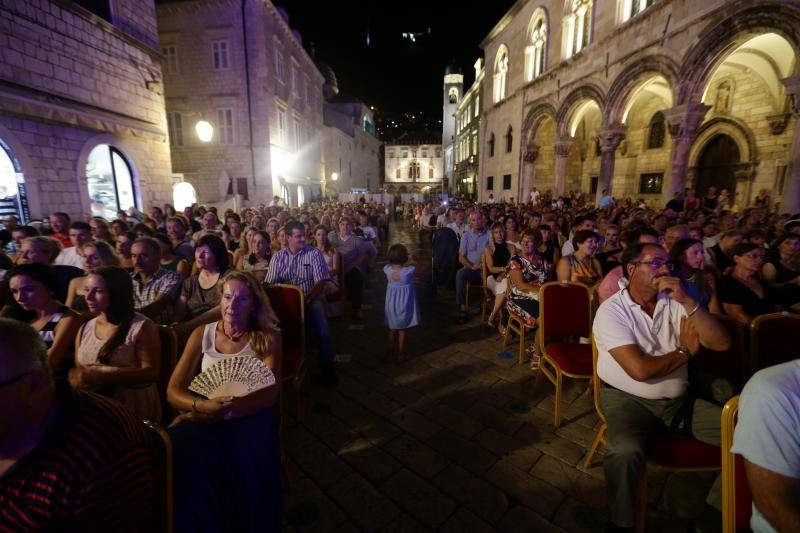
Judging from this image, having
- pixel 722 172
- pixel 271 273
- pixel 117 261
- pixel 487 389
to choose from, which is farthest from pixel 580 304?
pixel 722 172

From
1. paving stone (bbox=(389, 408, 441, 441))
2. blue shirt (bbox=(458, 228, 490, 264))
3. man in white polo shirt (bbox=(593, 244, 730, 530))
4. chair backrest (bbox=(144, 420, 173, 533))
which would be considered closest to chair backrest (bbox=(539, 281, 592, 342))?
man in white polo shirt (bbox=(593, 244, 730, 530))

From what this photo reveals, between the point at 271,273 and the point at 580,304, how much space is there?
3.47 m

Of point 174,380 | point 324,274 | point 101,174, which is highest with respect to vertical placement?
point 101,174

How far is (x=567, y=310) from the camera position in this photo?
3.48 metres

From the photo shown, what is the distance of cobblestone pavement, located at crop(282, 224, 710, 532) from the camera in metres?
2.26

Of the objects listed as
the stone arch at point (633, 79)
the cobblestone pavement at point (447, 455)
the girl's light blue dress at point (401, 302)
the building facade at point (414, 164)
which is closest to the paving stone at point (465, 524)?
the cobblestone pavement at point (447, 455)

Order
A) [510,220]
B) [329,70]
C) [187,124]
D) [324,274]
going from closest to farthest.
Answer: [324,274] → [510,220] → [187,124] → [329,70]

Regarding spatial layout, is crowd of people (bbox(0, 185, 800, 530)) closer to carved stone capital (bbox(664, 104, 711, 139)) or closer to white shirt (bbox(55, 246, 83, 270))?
white shirt (bbox(55, 246, 83, 270))

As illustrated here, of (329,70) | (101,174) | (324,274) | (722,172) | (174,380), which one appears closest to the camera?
(174,380)

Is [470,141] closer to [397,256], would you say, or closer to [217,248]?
[397,256]

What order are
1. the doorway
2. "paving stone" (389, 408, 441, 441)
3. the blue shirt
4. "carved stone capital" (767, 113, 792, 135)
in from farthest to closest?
the doorway, "carved stone capital" (767, 113, 792, 135), the blue shirt, "paving stone" (389, 408, 441, 441)

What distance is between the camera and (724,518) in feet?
5.15

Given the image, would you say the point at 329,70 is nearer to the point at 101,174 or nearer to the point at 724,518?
the point at 101,174

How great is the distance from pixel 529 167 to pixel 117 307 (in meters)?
19.1
